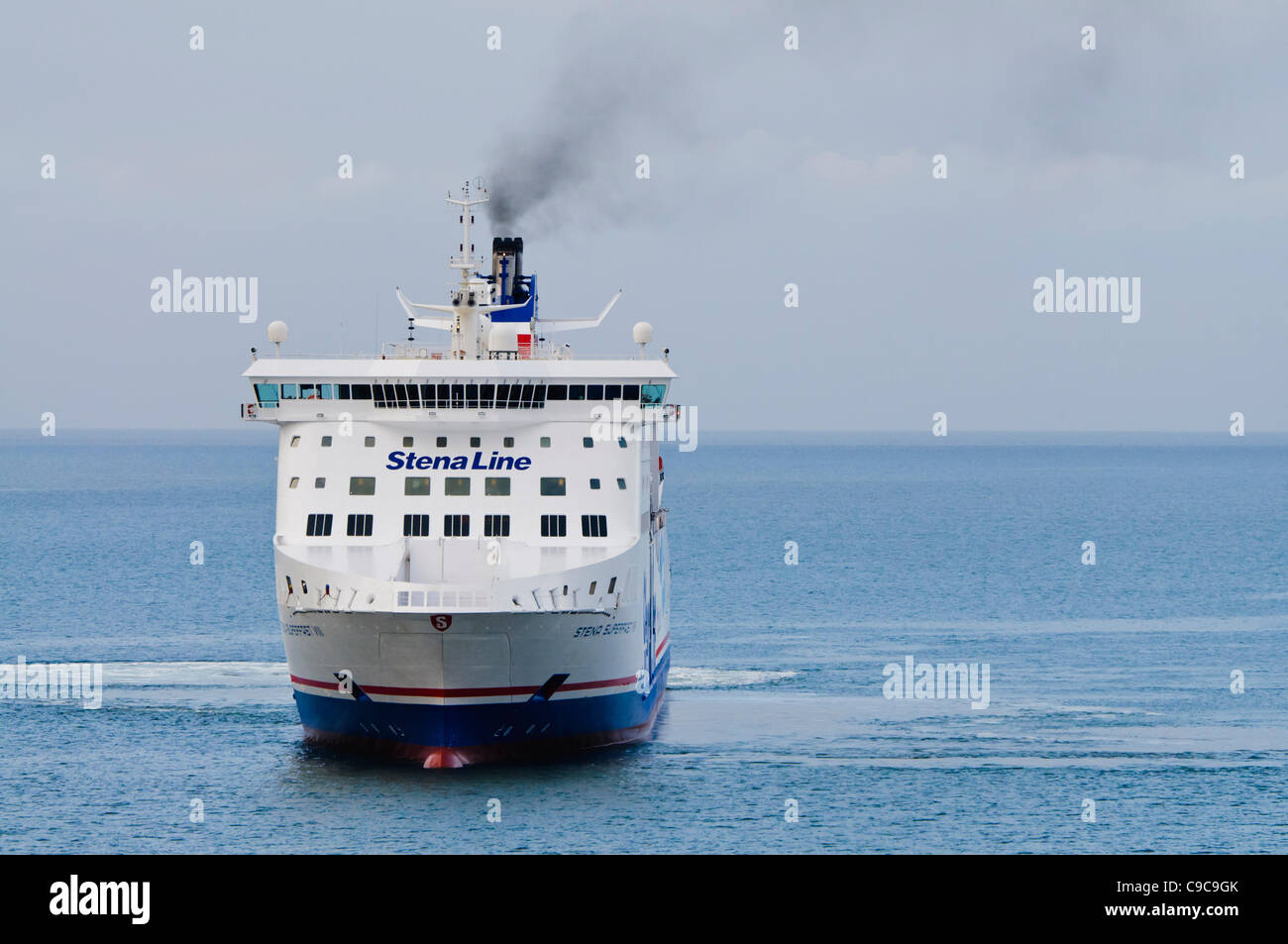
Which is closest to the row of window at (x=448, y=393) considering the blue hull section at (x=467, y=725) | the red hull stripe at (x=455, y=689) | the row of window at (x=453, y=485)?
the row of window at (x=453, y=485)

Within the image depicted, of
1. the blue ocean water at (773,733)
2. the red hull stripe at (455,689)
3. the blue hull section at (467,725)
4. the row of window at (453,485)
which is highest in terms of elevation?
the row of window at (453,485)

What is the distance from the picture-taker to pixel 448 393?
1489 inches

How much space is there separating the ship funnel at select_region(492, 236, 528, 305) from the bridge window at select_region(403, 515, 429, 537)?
370 inches

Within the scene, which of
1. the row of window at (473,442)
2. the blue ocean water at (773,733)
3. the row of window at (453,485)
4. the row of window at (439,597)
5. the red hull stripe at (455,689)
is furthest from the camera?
the row of window at (473,442)

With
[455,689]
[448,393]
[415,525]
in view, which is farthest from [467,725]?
[448,393]

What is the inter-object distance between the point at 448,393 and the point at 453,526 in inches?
120

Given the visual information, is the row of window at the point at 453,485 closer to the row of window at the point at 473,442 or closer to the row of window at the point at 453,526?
the row of window at the point at 453,526

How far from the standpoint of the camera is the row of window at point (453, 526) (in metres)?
36.9

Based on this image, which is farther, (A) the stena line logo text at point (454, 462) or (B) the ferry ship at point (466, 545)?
(A) the stena line logo text at point (454, 462)

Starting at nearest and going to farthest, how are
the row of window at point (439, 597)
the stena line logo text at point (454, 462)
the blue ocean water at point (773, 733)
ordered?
the blue ocean water at point (773, 733) < the row of window at point (439, 597) < the stena line logo text at point (454, 462)

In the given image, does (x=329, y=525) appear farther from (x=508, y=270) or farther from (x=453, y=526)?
(x=508, y=270)

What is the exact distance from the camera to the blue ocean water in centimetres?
3247

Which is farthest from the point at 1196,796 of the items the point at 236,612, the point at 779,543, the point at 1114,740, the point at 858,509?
the point at 858,509

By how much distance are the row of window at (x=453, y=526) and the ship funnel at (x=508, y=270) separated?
30.6 feet
